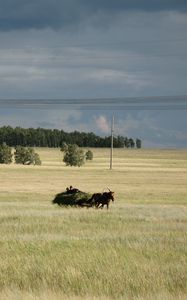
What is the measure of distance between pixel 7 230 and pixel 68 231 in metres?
1.81

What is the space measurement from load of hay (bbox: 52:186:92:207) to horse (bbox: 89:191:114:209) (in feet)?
1.20

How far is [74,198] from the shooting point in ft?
89.7

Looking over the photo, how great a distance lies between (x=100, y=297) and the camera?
9.82 m

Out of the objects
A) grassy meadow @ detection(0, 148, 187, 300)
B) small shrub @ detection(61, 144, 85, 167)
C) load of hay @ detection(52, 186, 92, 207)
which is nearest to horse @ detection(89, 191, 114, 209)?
load of hay @ detection(52, 186, 92, 207)

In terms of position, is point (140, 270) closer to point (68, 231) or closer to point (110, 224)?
point (68, 231)

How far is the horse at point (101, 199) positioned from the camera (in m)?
26.2

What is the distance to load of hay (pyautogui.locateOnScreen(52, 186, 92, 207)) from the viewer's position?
88.9ft

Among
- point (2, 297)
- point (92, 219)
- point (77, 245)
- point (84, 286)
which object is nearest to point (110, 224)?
point (92, 219)

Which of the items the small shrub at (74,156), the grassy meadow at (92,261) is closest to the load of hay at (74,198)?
the grassy meadow at (92,261)

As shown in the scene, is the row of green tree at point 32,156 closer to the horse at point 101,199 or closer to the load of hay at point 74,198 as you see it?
the load of hay at point 74,198

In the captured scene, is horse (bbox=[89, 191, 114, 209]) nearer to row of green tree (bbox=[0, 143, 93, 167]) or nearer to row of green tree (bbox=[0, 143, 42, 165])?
row of green tree (bbox=[0, 143, 93, 167])

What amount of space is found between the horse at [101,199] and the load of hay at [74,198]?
0.37 metres

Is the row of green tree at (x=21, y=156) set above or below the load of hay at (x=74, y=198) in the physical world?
above

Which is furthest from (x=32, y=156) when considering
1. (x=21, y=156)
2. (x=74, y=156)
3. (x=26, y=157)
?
(x=74, y=156)
